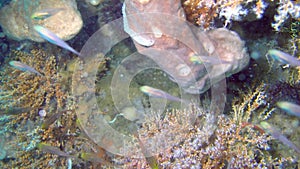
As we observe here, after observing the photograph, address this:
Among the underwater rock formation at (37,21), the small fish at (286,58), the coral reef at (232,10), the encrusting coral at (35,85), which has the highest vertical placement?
the coral reef at (232,10)

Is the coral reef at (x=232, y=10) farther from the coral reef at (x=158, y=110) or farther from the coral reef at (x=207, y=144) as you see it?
the coral reef at (x=207, y=144)

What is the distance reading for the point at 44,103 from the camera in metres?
4.12

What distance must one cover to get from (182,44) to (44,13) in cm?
188

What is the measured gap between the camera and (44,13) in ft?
10.5

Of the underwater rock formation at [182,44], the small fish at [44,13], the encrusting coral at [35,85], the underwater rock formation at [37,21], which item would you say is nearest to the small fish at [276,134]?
the underwater rock formation at [182,44]

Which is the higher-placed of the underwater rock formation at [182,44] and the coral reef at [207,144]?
the underwater rock formation at [182,44]

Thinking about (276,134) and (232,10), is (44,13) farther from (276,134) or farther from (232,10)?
(276,134)

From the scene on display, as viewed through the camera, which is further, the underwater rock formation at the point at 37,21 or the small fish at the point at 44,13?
the underwater rock formation at the point at 37,21

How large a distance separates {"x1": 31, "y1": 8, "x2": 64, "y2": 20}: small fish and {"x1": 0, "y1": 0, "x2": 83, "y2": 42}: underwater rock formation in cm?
14

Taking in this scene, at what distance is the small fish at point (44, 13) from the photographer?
3.16 m

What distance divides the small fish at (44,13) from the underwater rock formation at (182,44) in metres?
1.06

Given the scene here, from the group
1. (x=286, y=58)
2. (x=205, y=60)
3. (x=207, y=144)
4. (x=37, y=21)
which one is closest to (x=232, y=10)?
(x=205, y=60)

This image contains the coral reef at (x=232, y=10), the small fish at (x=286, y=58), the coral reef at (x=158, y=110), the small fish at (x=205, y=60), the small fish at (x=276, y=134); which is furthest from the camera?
the coral reef at (x=158, y=110)

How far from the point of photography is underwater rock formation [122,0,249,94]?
292cm
